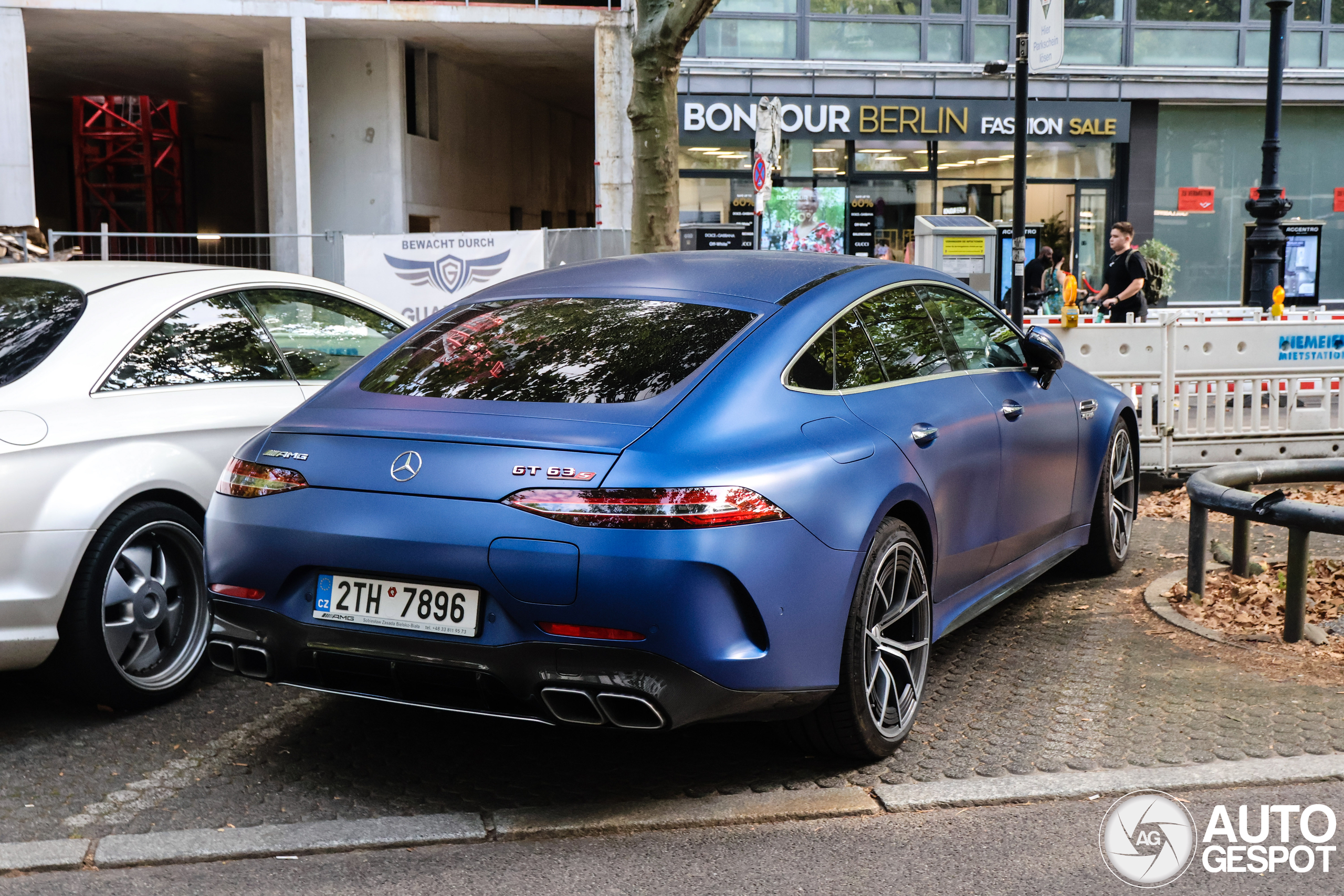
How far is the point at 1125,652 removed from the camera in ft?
17.0

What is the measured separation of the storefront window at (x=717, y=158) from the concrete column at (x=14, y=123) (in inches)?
422

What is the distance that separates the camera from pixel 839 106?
Answer: 2272 cm

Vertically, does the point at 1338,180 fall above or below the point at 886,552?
above

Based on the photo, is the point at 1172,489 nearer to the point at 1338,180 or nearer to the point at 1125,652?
the point at 1125,652

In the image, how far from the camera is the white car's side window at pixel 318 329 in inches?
213

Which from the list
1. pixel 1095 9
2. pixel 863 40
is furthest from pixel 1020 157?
pixel 1095 9

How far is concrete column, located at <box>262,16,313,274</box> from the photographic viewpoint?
21859 mm

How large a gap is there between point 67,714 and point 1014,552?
350cm

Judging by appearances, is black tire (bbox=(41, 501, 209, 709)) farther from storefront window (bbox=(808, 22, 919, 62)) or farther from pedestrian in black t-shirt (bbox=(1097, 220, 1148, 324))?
storefront window (bbox=(808, 22, 919, 62))

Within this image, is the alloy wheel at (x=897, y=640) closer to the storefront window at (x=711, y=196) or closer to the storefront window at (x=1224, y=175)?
the storefront window at (x=711, y=196)

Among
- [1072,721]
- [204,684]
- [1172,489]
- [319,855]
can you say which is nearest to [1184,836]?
[1072,721]

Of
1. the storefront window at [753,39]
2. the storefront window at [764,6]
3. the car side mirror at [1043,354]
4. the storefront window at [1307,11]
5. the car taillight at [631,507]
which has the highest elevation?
the storefront window at [1307,11]

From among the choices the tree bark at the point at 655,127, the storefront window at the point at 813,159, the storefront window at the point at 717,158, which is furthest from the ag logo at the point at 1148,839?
the storefront window at the point at 813,159
